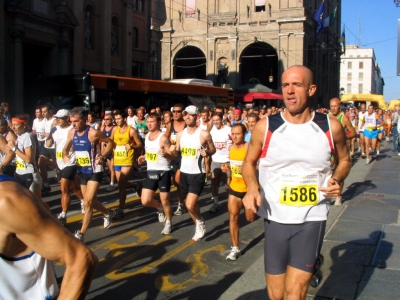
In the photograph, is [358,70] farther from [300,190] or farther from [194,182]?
[300,190]

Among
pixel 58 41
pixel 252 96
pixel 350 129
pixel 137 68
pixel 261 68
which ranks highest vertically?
pixel 261 68

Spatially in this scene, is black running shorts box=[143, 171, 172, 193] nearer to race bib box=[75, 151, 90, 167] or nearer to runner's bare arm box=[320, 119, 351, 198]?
race bib box=[75, 151, 90, 167]

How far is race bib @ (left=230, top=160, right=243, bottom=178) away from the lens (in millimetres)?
6223

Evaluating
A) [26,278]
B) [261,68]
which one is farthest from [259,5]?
[26,278]

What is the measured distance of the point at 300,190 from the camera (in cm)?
342

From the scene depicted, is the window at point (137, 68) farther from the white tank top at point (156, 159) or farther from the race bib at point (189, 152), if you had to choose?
the race bib at point (189, 152)

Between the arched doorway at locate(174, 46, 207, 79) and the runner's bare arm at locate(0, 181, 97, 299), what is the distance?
4664cm

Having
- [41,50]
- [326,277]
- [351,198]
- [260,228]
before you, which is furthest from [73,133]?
[41,50]

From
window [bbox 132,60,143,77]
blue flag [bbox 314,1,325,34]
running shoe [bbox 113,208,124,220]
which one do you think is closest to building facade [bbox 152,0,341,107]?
blue flag [bbox 314,1,325,34]

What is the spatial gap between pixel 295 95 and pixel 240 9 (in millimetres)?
43178

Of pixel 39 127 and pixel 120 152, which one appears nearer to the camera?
pixel 120 152

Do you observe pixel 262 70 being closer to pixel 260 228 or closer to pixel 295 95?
pixel 260 228

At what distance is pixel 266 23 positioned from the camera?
1716 inches

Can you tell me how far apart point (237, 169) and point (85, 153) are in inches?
94.0
